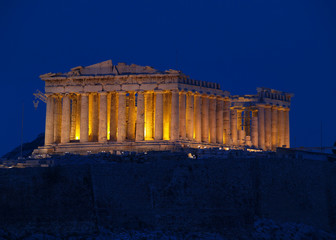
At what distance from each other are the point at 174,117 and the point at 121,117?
6.92 meters

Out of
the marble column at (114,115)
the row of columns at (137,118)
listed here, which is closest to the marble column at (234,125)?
the row of columns at (137,118)

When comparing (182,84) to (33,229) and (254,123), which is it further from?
(33,229)

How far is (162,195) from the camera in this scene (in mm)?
65438

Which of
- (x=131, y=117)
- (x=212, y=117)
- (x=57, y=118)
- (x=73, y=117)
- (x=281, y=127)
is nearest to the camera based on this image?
(x=131, y=117)

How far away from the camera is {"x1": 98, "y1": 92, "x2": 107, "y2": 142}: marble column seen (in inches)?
3401

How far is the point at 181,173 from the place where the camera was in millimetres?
67500

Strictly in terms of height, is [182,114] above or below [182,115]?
above

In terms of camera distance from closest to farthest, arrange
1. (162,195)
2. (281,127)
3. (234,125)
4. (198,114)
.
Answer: (162,195)
(198,114)
(234,125)
(281,127)

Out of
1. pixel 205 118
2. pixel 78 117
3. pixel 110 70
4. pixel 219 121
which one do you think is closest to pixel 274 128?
pixel 219 121

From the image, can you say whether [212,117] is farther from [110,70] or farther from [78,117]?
[78,117]

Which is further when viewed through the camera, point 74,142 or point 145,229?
point 74,142

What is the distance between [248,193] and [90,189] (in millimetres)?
15261

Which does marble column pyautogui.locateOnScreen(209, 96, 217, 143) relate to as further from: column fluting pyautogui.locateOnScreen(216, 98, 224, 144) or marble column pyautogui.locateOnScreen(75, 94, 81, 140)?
marble column pyautogui.locateOnScreen(75, 94, 81, 140)

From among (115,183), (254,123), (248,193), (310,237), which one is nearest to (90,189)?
(115,183)
